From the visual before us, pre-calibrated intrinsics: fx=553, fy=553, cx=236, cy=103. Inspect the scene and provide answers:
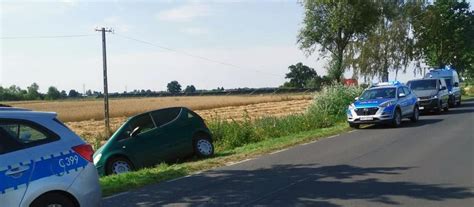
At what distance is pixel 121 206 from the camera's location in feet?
26.4

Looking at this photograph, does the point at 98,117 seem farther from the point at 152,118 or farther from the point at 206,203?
the point at 206,203

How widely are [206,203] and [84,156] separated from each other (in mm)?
2133

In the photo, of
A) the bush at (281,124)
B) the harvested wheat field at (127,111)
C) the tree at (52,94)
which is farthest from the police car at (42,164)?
the tree at (52,94)

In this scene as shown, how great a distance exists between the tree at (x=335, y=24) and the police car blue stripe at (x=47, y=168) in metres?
33.6

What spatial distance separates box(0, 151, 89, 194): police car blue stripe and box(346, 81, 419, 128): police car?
1583cm

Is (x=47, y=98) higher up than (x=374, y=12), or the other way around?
(x=374, y=12)

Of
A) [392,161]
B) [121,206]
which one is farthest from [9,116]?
[392,161]

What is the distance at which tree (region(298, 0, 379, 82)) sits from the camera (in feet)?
125

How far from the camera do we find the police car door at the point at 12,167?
220 inches

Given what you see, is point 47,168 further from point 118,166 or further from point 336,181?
point 118,166

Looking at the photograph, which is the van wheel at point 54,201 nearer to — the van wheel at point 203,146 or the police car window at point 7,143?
the police car window at point 7,143

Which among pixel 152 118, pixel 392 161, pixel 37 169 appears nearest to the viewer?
pixel 37 169

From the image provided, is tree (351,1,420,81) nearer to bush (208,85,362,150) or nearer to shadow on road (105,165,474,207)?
bush (208,85,362,150)

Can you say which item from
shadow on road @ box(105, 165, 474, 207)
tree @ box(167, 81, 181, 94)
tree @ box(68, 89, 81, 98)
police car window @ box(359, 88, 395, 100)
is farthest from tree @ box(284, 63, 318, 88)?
shadow on road @ box(105, 165, 474, 207)
